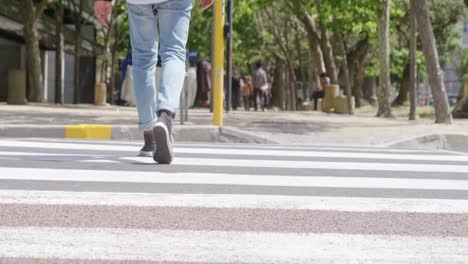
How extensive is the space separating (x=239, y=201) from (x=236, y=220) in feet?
1.72

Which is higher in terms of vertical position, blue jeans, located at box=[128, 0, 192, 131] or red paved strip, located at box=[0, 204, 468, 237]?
blue jeans, located at box=[128, 0, 192, 131]

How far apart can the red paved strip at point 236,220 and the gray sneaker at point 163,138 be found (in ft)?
5.78

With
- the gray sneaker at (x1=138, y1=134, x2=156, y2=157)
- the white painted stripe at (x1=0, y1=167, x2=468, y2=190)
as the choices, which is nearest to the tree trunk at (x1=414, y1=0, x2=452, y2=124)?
the gray sneaker at (x1=138, y1=134, x2=156, y2=157)

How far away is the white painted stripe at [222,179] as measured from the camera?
513 cm

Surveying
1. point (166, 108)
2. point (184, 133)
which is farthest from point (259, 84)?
point (166, 108)

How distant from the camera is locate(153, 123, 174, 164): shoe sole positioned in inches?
229

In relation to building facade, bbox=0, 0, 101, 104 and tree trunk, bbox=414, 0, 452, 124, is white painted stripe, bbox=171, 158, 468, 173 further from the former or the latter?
building facade, bbox=0, 0, 101, 104

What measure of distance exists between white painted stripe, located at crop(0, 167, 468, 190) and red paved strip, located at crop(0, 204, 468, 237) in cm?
103

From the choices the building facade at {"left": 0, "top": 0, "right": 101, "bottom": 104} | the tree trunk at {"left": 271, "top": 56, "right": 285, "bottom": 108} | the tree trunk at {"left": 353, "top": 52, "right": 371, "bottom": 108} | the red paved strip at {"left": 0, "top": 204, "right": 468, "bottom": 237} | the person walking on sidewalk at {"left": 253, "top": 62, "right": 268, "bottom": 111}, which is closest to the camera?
the red paved strip at {"left": 0, "top": 204, "right": 468, "bottom": 237}

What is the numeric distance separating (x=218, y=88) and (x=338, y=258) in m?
7.12

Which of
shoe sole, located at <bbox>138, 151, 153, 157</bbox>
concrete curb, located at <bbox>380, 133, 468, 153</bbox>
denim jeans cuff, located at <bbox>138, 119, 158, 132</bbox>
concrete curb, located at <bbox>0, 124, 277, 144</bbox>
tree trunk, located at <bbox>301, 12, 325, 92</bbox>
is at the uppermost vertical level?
tree trunk, located at <bbox>301, 12, 325, 92</bbox>

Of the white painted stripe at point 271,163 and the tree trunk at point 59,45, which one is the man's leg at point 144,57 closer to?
the white painted stripe at point 271,163

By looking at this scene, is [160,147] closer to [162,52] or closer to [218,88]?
[162,52]

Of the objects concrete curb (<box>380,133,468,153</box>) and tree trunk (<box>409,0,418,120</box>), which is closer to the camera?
concrete curb (<box>380,133,468,153</box>)
